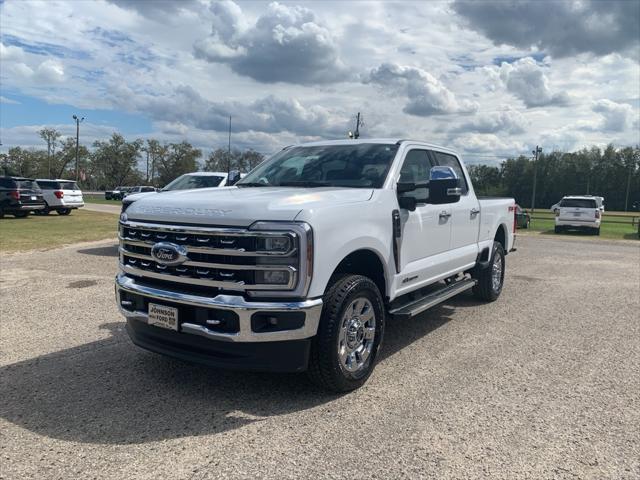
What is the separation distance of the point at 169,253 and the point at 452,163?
13.3 ft

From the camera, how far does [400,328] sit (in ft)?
19.8

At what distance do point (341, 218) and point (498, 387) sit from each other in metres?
1.94

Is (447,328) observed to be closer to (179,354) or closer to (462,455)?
(462,455)

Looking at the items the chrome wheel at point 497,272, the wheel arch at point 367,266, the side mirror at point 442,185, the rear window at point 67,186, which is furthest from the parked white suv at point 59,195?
the side mirror at point 442,185

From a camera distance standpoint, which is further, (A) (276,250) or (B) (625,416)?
(B) (625,416)

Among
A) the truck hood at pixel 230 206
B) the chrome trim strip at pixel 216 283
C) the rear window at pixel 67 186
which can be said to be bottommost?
the chrome trim strip at pixel 216 283

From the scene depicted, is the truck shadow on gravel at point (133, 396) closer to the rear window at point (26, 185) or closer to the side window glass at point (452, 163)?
the side window glass at point (452, 163)

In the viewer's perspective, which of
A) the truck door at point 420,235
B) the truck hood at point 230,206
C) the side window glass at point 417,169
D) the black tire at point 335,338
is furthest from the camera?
the side window glass at point 417,169

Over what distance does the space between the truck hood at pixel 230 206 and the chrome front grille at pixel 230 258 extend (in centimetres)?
8

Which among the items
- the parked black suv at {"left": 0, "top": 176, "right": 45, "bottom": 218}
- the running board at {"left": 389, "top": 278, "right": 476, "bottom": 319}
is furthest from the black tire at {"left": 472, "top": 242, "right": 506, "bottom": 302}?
the parked black suv at {"left": 0, "top": 176, "right": 45, "bottom": 218}

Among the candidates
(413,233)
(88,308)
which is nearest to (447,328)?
(413,233)

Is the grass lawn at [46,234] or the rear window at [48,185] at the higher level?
the rear window at [48,185]

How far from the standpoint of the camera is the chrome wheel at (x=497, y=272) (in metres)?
7.47

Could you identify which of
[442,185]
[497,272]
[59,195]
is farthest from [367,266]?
[59,195]
